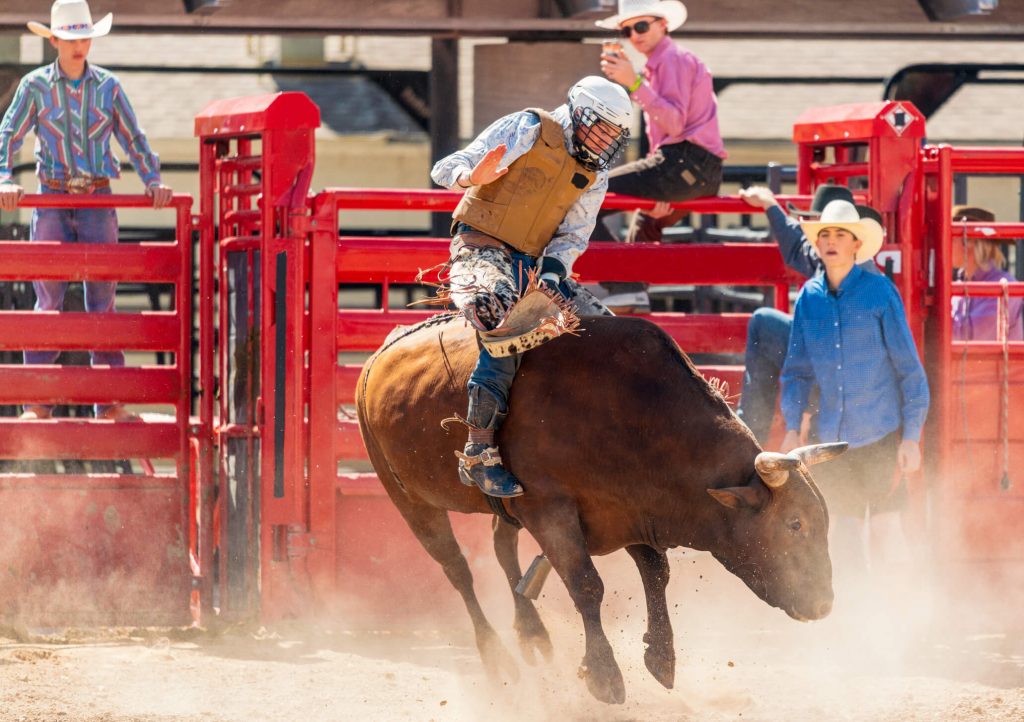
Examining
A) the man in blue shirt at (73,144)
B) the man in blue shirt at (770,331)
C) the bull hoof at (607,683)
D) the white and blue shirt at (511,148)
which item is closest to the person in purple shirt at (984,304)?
the man in blue shirt at (770,331)

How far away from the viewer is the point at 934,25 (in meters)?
11.3

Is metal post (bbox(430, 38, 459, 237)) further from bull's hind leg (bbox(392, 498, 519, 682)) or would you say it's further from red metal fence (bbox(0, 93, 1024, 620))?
bull's hind leg (bbox(392, 498, 519, 682))

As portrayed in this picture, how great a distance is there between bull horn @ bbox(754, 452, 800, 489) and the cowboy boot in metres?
0.88

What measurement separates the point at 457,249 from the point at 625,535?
1.22m

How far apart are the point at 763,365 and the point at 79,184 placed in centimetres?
339

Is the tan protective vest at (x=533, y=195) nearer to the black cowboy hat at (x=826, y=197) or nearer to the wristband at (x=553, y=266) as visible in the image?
the wristband at (x=553, y=266)

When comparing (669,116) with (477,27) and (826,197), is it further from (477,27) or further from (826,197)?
(477,27)

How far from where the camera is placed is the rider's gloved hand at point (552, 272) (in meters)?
5.93

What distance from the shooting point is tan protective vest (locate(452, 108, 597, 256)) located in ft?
19.2

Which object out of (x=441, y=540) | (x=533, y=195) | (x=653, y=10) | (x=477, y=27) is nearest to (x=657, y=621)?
(x=441, y=540)

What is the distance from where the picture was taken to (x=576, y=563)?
5.66 meters

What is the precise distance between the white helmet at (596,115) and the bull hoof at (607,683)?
1.78 m

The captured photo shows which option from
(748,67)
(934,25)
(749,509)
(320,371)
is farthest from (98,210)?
(748,67)

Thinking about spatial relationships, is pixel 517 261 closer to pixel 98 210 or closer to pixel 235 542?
pixel 235 542
